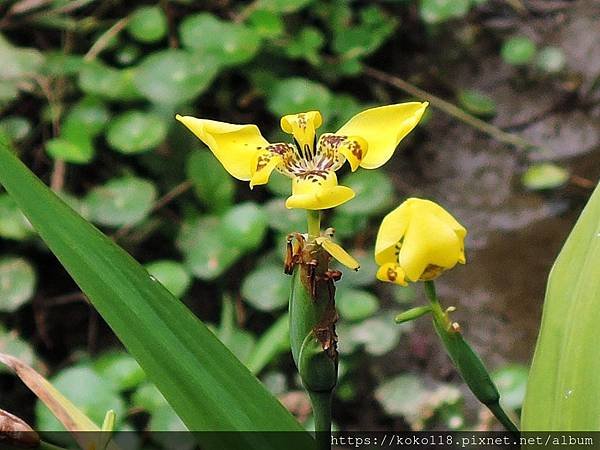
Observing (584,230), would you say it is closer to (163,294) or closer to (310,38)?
(163,294)

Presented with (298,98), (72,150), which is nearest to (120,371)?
(72,150)

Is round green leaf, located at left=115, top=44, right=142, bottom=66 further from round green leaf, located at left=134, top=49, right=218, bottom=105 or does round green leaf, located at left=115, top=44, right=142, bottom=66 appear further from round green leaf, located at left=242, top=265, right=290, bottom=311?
round green leaf, located at left=242, top=265, right=290, bottom=311

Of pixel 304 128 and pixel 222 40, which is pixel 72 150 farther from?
pixel 304 128

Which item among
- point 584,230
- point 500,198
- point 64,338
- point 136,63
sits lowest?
point 64,338

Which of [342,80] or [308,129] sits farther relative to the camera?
[342,80]

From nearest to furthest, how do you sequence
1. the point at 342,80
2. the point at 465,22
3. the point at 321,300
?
the point at 321,300 < the point at 342,80 < the point at 465,22

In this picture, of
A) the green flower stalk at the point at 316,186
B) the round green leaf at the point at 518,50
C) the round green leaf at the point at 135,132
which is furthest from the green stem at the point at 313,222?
the round green leaf at the point at 518,50

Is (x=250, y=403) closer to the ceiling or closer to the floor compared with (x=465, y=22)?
closer to the floor

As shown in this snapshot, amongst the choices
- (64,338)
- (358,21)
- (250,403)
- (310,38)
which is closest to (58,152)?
(64,338)
